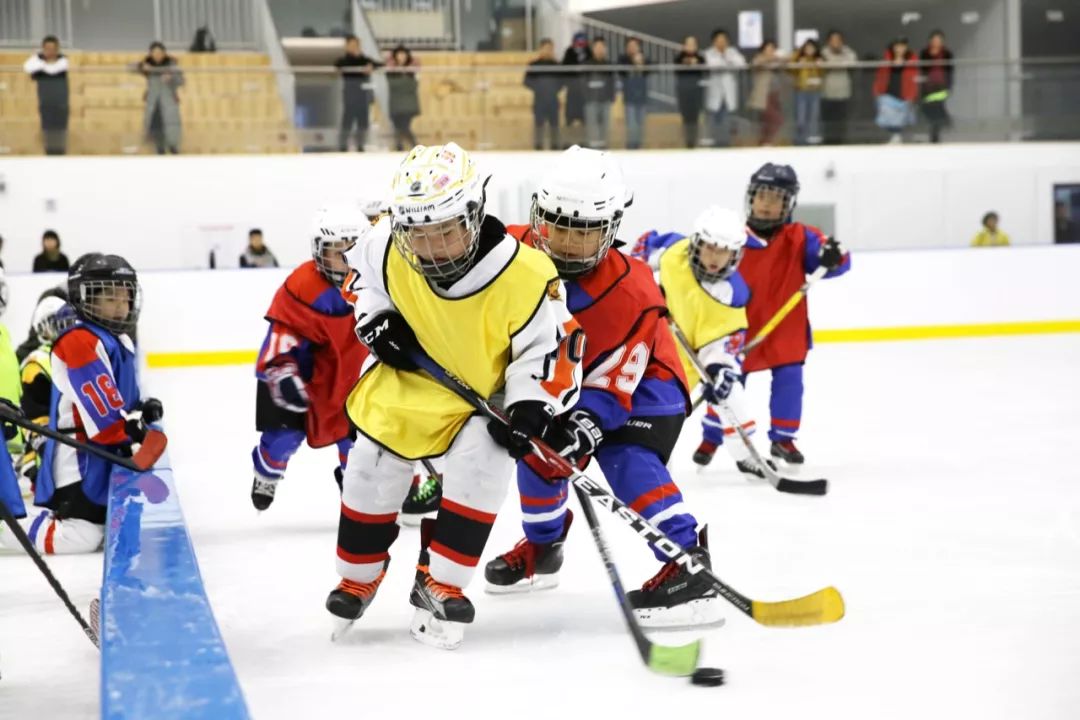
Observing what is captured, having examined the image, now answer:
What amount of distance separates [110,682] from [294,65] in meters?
11.4

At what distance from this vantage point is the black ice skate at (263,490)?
4113mm

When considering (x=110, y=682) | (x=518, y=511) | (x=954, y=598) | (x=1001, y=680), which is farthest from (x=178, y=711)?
(x=518, y=511)

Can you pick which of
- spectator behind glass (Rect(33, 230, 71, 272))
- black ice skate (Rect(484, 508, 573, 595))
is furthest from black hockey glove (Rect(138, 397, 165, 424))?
spectator behind glass (Rect(33, 230, 71, 272))

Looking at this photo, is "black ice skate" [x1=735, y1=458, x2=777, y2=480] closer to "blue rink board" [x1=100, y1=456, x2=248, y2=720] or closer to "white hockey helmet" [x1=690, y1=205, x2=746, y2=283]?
"white hockey helmet" [x1=690, y1=205, x2=746, y2=283]

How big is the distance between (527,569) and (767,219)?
213cm

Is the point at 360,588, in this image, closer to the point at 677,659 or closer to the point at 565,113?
the point at 677,659

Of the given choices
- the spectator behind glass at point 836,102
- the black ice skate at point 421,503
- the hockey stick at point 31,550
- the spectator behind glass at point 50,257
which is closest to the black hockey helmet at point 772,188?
the black ice skate at point 421,503

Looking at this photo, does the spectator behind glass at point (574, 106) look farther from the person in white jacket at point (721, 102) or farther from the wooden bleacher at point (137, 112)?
the wooden bleacher at point (137, 112)

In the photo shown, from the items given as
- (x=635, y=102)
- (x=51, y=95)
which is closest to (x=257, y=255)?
(x=51, y=95)

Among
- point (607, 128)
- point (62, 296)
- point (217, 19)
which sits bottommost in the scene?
point (62, 296)

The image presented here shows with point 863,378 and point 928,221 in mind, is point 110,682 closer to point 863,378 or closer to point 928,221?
point 863,378

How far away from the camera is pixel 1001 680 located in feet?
8.33

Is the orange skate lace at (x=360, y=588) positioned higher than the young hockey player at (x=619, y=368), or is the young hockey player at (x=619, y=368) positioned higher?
the young hockey player at (x=619, y=368)

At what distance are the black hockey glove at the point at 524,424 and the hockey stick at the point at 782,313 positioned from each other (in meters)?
2.42
